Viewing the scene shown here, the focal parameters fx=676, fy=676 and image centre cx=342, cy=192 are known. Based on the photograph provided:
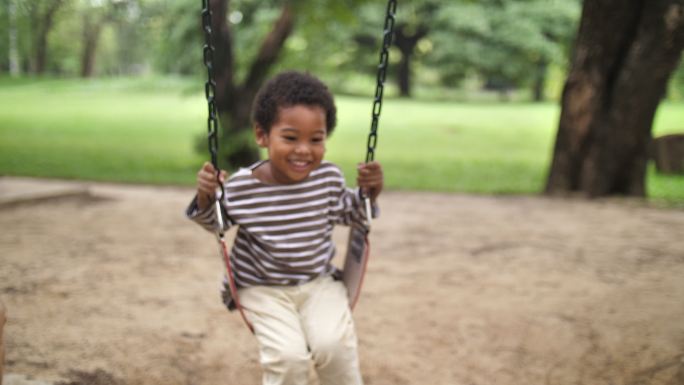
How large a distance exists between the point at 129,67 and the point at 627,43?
6333 cm

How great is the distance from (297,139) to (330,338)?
2.19 feet

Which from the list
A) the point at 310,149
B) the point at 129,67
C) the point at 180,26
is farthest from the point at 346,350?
the point at 129,67

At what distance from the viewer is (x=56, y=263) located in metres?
4.42

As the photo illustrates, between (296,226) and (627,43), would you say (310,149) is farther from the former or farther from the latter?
(627,43)

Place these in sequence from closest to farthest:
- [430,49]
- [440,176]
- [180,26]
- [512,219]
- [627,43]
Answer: [512,219] → [627,43] → [440,176] → [180,26] → [430,49]

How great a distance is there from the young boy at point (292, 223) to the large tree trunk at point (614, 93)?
5211 mm

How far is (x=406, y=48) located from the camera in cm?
3080

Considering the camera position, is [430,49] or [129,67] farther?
[129,67]

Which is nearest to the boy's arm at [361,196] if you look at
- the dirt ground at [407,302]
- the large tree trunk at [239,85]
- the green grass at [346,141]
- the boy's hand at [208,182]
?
the boy's hand at [208,182]

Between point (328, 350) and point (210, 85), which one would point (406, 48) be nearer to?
point (210, 85)

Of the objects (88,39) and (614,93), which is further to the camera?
(88,39)

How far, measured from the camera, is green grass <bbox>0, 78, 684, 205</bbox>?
9.34m

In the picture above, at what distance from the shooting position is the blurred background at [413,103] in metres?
6.99

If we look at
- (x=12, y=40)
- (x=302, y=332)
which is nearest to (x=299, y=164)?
(x=302, y=332)
